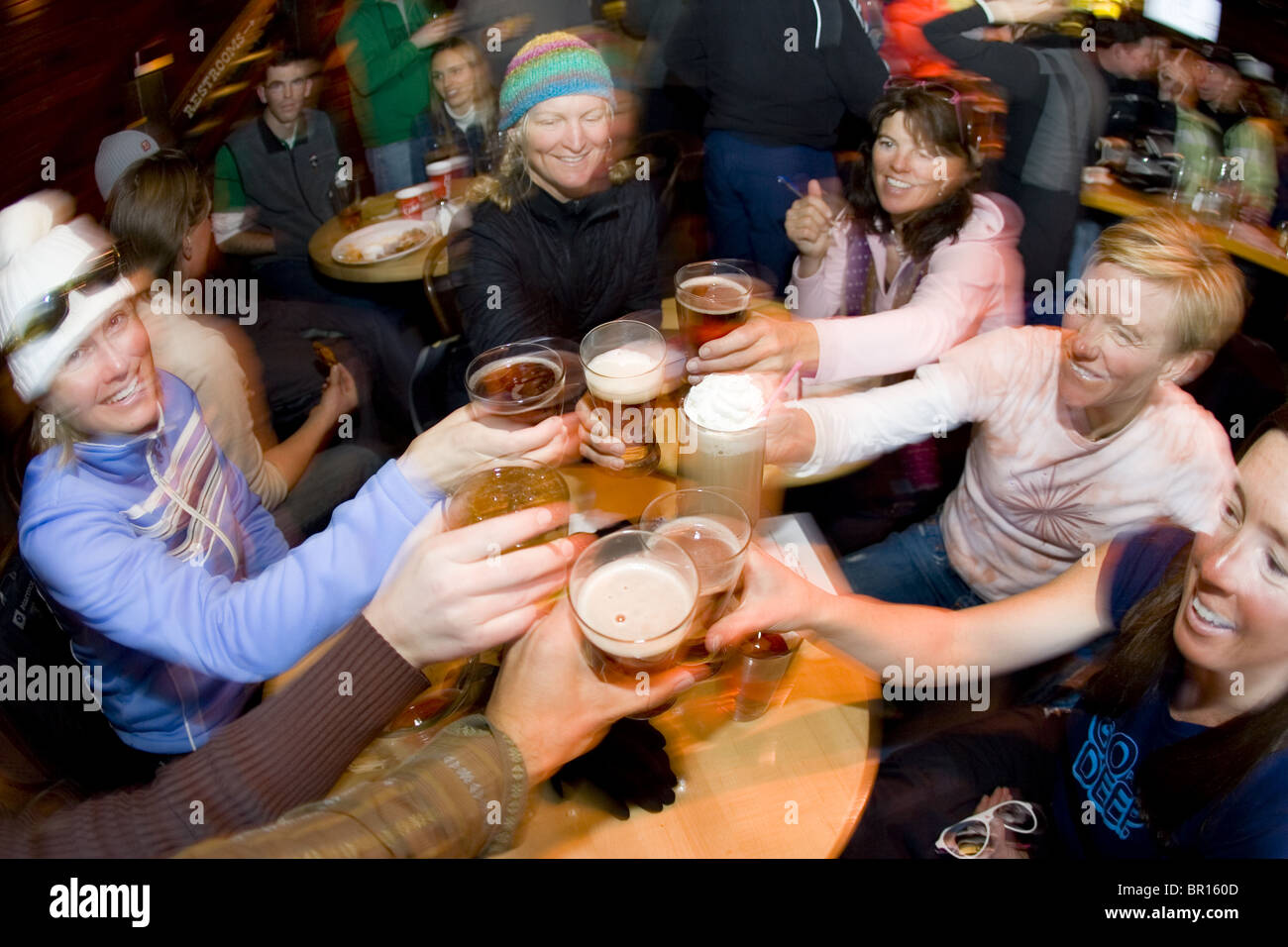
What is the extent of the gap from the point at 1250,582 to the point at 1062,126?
6.89 feet

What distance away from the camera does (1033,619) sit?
5.82 ft

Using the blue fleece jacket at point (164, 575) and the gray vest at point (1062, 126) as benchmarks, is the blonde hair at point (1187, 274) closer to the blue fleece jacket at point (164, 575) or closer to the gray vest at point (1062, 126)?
the gray vest at point (1062, 126)

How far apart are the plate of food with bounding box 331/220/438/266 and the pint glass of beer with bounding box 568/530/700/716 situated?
2326 millimetres

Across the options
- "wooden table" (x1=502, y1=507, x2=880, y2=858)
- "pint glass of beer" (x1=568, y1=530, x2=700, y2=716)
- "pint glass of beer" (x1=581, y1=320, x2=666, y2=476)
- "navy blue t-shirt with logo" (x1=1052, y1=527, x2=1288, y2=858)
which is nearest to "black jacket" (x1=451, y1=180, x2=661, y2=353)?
"pint glass of beer" (x1=581, y1=320, x2=666, y2=476)

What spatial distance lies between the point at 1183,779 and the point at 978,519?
2.99 ft

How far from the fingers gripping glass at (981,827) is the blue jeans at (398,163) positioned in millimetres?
3660

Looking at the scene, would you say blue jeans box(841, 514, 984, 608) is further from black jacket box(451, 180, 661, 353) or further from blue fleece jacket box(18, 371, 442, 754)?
blue fleece jacket box(18, 371, 442, 754)

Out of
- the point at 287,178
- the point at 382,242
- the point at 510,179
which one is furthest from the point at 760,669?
the point at 287,178

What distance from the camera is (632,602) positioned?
4.38 feet

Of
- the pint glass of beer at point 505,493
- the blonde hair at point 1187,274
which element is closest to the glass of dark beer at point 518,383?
the pint glass of beer at point 505,493

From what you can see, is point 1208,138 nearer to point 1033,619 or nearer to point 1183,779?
point 1033,619

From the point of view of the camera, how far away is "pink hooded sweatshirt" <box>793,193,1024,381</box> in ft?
7.89

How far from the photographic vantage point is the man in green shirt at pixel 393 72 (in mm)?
3818

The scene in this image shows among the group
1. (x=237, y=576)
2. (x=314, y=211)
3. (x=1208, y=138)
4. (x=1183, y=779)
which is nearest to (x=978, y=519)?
(x=1183, y=779)
